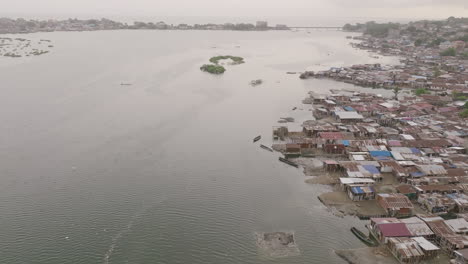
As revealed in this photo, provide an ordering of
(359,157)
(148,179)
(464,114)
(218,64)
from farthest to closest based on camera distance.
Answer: (218,64) → (464,114) → (359,157) → (148,179)

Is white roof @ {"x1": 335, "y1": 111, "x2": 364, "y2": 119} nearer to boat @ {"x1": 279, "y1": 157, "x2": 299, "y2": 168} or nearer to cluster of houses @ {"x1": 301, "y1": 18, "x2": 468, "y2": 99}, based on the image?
boat @ {"x1": 279, "y1": 157, "x2": 299, "y2": 168}

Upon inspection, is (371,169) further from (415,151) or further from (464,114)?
(464,114)

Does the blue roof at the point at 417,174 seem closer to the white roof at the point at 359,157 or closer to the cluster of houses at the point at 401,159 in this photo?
the cluster of houses at the point at 401,159

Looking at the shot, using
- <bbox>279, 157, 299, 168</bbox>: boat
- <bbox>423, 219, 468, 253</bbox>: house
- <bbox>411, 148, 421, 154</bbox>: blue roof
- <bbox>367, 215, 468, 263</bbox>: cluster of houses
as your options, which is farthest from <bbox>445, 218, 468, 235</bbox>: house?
<bbox>279, 157, 299, 168</bbox>: boat

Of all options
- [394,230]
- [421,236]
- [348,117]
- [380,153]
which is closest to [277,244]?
[394,230]

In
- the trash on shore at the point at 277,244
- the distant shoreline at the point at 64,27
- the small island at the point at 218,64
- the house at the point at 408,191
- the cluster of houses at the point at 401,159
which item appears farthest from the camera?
the distant shoreline at the point at 64,27

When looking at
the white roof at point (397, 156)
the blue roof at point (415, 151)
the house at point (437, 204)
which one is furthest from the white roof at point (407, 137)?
the house at point (437, 204)
